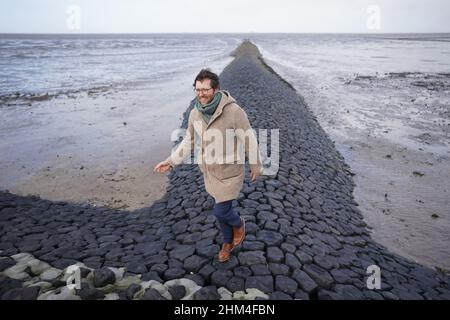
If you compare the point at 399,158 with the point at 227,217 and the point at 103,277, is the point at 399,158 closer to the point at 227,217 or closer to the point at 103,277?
the point at 227,217

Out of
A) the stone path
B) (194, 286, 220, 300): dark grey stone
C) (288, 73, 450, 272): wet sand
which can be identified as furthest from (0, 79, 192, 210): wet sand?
(288, 73, 450, 272): wet sand

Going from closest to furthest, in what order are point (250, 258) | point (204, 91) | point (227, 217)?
point (204, 91)
point (227, 217)
point (250, 258)

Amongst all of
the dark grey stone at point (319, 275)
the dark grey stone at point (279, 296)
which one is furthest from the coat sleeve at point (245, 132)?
the dark grey stone at point (319, 275)

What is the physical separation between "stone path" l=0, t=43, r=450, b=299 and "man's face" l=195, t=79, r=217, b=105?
194 centimetres

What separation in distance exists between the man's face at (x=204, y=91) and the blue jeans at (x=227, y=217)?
1.06 metres

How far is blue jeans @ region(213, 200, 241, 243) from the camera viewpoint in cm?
335

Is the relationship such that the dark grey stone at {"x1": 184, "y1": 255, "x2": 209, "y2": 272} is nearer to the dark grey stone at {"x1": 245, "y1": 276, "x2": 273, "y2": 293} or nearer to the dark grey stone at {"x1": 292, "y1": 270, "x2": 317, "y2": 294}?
the dark grey stone at {"x1": 245, "y1": 276, "x2": 273, "y2": 293}

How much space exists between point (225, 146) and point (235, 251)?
148 cm

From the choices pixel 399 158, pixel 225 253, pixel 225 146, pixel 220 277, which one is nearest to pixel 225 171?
pixel 225 146

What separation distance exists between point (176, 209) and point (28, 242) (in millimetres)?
2225

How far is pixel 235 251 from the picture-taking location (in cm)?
398
